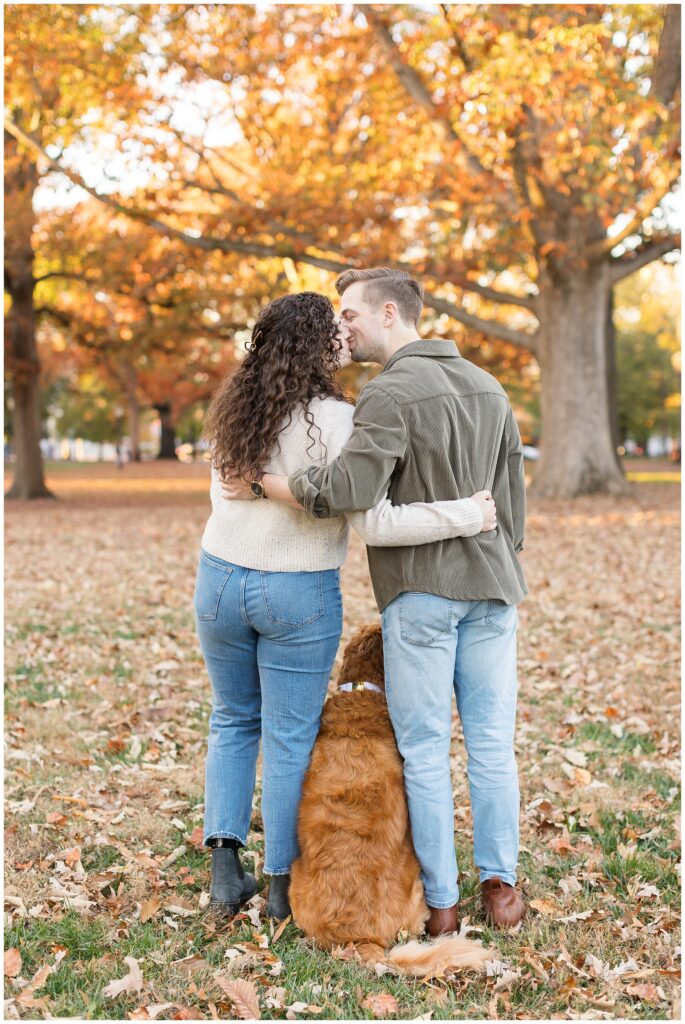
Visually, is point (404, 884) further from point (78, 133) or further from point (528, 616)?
point (78, 133)

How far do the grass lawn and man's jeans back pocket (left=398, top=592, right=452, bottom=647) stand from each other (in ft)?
3.57

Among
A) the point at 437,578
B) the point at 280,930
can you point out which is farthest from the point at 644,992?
the point at 437,578

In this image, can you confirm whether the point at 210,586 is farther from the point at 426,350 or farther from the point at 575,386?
the point at 575,386

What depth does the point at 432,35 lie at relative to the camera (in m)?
13.2

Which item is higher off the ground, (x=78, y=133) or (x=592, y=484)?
(x=78, y=133)

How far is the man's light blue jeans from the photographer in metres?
3.07

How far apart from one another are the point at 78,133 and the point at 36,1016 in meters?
16.3

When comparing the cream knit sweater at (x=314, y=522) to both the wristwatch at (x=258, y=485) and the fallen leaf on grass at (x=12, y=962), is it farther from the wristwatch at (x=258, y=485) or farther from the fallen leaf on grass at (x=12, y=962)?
the fallen leaf on grass at (x=12, y=962)

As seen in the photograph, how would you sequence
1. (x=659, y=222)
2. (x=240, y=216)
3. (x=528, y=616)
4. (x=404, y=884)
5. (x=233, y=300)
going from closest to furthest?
(x=404, y=884), (x=528, y=616), (x=240, y=216), (x=659, y=222), (x=233, y=300)

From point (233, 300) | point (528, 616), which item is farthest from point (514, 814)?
point (233, 300)

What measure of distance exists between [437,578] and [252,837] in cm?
175

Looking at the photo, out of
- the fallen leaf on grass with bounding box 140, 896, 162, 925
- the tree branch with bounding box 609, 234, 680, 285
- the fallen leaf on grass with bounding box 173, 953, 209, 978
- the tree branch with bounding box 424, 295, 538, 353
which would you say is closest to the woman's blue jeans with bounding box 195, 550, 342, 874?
the fallen leaf on grass with bounding box 173, 953, 209, 978

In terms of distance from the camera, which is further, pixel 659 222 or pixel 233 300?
pixel 233 300

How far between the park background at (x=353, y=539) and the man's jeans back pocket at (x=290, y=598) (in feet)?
3.66
